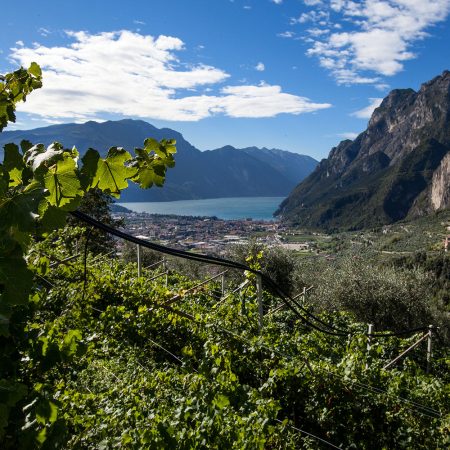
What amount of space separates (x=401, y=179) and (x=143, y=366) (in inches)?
6395

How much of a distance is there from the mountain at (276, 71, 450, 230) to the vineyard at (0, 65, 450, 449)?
460 ft

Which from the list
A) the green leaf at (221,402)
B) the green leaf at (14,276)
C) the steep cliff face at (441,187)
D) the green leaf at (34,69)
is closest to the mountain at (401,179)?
the steep cliff face at (441,187)

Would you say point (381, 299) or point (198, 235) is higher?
point (381, 299)

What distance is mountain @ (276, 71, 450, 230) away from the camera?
5571 inches

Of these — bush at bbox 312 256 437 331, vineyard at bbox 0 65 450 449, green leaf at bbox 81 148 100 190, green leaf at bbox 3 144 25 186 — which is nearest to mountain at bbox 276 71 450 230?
bush at bbox 312 256 437 331

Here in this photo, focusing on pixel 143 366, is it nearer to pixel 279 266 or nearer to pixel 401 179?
pixel 279 266

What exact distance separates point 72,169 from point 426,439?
524 centimetres

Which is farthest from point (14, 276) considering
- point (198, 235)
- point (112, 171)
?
point (198, 235)

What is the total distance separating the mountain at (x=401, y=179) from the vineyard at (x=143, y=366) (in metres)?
140

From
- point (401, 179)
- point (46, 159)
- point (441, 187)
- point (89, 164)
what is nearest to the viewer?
point (46, 159)

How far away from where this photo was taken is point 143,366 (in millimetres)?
5488

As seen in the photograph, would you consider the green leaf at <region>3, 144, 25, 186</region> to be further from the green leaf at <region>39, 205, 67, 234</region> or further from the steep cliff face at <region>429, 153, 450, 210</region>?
the steep cliff face at <region>429, 153, 450, 210</region>

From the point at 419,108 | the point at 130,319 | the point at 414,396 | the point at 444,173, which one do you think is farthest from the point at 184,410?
the point at 419,108

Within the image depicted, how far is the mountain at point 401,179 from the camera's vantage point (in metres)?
142
